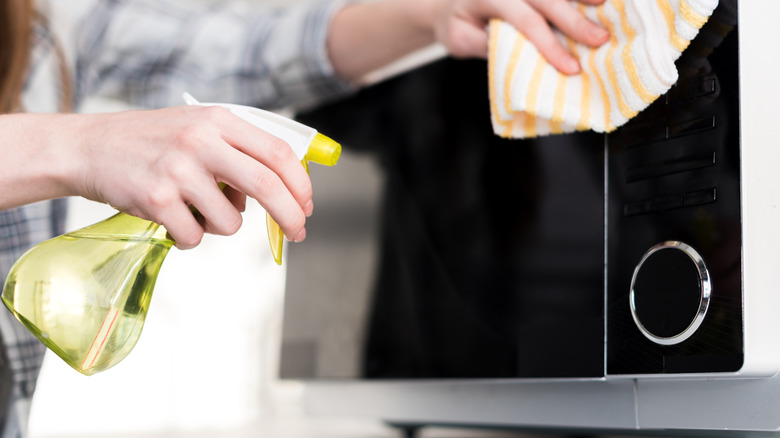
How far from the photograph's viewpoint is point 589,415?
0.52 metres

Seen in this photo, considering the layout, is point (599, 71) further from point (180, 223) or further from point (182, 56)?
point (182, 56)

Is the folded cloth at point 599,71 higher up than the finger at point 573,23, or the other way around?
the finger at point 573,23

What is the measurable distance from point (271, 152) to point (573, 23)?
0.26 meters

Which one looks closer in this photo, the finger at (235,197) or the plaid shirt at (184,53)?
the finger at (235,197)

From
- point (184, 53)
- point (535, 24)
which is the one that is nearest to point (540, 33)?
point (535, 24)

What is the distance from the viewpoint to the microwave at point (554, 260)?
0.39 m

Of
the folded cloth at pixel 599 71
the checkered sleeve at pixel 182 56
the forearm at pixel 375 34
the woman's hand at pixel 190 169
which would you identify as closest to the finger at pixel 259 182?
the woman's hand at pixel 190 169

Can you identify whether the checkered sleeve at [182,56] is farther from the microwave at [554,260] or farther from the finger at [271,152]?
the finger at [271,152]

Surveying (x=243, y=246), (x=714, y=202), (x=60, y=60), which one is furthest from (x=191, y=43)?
(x=714, y=202)

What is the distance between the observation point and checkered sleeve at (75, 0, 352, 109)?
818mm

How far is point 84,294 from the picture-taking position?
371 mm

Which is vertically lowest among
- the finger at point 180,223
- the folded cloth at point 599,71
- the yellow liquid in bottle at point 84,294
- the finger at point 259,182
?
the yellow liquid in bottle at point 84,294

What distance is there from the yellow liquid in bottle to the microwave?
302mm

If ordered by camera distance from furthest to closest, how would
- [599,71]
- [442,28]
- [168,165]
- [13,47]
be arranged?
1. [13,47]
2. [442,28]
3. [599,71]
4. [168,165]
